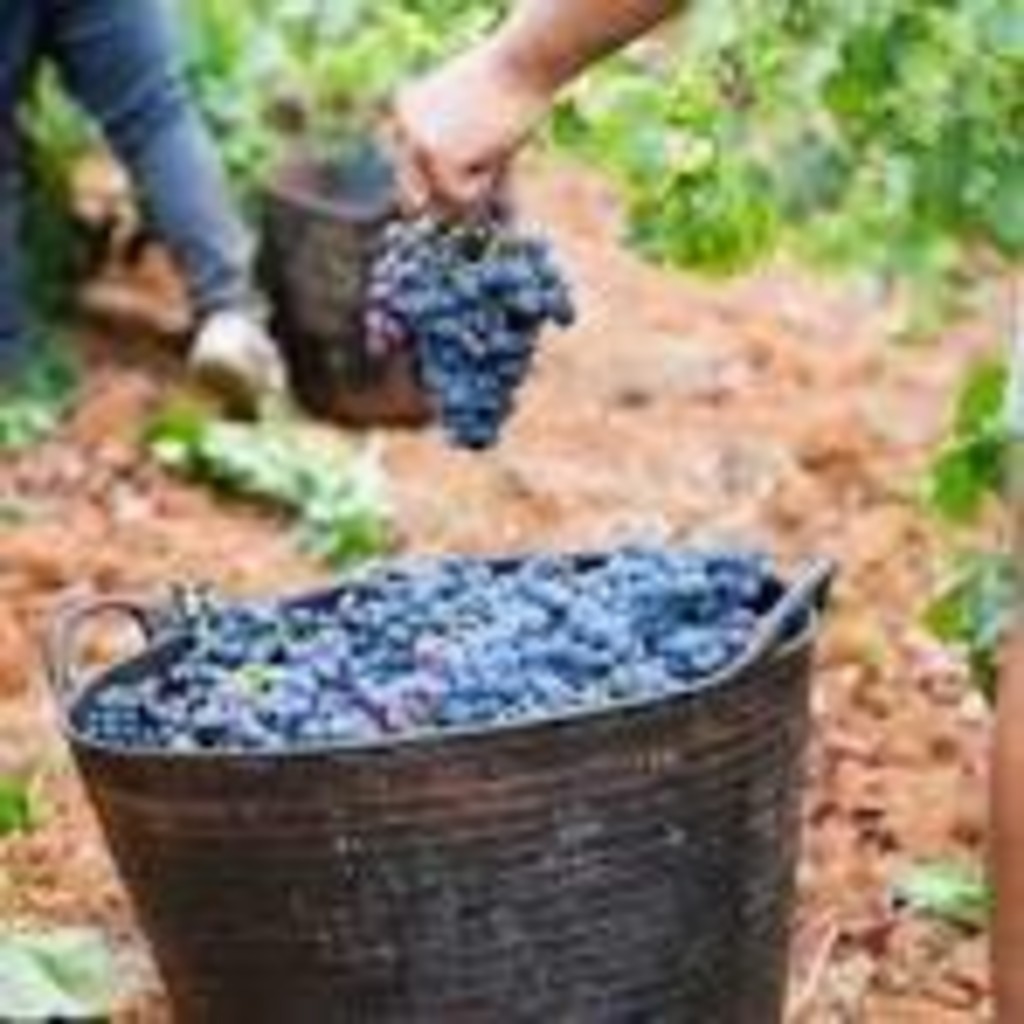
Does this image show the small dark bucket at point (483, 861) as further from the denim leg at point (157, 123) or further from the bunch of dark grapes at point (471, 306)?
the denim leg at point (157, 123)

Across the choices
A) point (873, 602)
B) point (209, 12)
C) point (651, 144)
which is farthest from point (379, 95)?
point (651, 144)

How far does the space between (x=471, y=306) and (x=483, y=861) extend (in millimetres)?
551

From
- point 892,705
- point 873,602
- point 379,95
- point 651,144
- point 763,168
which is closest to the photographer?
point 651,144

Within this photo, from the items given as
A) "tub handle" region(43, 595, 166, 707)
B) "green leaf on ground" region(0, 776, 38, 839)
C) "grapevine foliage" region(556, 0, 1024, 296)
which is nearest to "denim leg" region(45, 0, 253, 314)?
"grapevine foliage" region(556, 0, 1024, 296)

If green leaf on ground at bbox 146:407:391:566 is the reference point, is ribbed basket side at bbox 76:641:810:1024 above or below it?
above

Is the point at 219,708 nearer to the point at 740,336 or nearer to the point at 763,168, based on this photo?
the point at 763,168

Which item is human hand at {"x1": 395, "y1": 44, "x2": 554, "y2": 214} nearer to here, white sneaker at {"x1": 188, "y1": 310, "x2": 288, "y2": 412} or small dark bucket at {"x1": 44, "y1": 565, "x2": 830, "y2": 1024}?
small dark bucket at {"x1": 44, "y1": 565, "x2": 830, "y2": 1024}

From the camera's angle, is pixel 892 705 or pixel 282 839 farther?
pixel 892 705

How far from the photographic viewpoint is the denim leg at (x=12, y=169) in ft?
21.9

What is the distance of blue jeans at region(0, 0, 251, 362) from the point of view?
22.1ft

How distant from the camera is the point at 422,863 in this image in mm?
3523

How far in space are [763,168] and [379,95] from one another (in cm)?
93

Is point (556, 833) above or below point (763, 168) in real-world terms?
above

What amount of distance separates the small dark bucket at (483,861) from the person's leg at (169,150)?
10.3 feet
